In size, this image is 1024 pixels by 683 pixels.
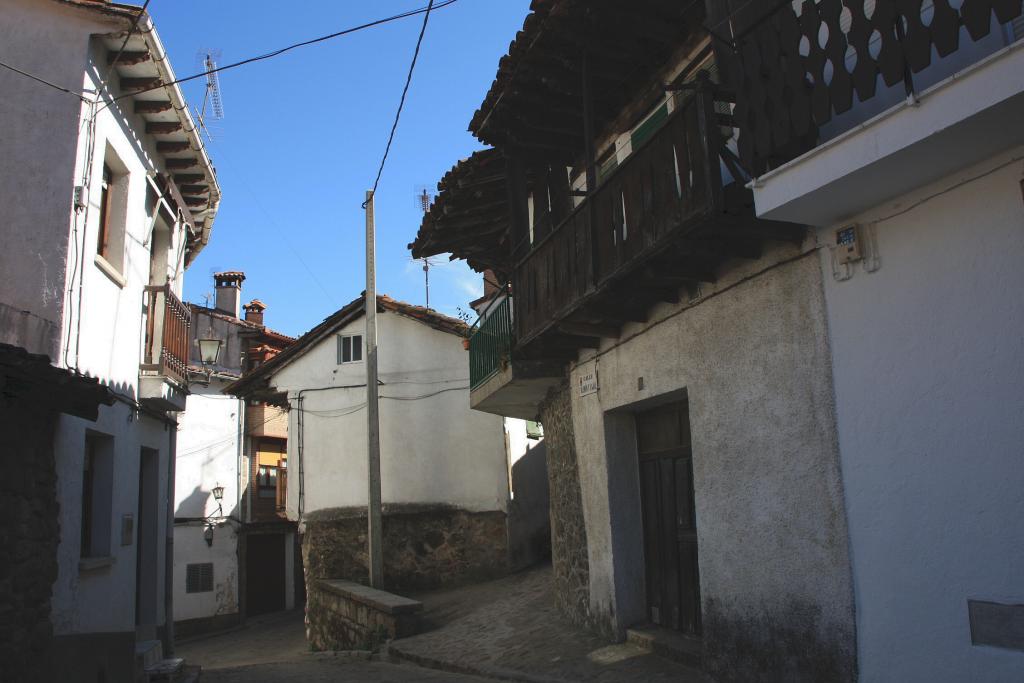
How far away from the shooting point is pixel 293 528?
28203 mm

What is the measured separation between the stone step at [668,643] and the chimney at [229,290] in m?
26.2

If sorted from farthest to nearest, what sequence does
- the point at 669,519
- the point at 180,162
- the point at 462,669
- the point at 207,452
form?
1. the point at 207,452
2. the point at 180,162
3. the point at 462,669
4. the point at 669,519

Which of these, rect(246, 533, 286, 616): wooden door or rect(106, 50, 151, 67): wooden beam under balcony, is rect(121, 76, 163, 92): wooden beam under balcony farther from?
rect(246, 533, 286, 616): wooden door

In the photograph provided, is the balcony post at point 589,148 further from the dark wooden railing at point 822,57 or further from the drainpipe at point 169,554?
the drainpipe at point 169,554

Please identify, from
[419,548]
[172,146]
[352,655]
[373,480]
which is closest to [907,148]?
[172,146]

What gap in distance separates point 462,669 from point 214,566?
706 inches

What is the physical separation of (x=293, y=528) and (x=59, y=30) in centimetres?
2153

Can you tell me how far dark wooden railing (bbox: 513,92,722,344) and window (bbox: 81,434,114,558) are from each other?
15.6 ft

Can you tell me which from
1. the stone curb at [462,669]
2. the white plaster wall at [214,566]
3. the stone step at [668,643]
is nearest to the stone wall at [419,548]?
the stone curb at [462,669]

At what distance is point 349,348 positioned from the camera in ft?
63.5

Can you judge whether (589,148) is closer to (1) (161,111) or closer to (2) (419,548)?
(1) (161,111)

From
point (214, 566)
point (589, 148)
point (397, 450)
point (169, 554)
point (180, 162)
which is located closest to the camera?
point (589, 148)

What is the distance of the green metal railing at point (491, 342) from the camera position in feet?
37.9

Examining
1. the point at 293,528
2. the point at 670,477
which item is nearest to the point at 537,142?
the point at 670,477
